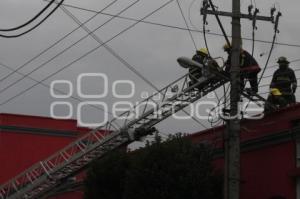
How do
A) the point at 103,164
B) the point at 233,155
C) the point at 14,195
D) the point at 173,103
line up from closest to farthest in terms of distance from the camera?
the point at 233,155 → the point at 173,103 → the point at 103,164 → the point at 14,195

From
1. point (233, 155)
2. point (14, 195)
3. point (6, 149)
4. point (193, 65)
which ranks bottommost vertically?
point (233, 155)

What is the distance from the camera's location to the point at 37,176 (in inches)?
926

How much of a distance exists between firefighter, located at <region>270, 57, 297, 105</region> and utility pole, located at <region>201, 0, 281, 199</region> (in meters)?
2.48

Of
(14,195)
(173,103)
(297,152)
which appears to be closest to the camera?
(297,152)

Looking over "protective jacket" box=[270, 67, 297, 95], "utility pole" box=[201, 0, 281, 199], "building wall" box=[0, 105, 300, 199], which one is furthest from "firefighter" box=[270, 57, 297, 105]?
"utility pole" box=[201, 0, 281, 199]

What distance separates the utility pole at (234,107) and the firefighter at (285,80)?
2482mm

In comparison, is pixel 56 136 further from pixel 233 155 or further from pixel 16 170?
pixel 233 155

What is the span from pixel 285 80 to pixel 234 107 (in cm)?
373

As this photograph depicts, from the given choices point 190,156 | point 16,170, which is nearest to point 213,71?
point 190,156

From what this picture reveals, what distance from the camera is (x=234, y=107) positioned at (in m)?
14.2

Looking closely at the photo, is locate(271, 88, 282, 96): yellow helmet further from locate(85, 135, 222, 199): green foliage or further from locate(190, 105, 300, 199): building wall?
locate(85, 135, 222, 199): green foliage

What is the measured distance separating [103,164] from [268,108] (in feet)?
18.7

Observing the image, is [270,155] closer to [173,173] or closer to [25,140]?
[173,173]

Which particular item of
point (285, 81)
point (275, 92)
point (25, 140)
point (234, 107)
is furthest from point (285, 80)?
point (25, 140)
